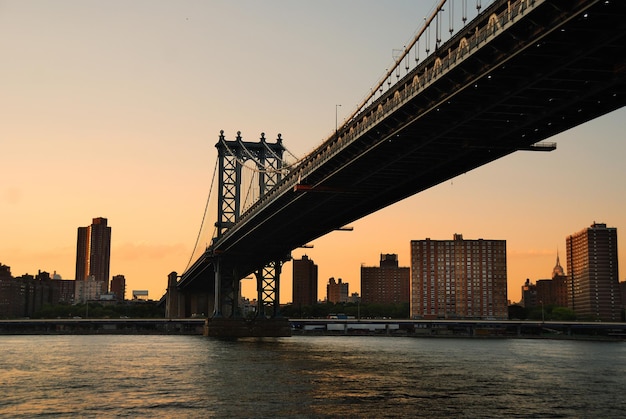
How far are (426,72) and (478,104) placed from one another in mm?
3213

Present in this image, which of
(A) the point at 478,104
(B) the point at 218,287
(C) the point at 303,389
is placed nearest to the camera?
(C) the point at 303,389

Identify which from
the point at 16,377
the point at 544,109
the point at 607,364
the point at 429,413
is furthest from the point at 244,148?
the point at 429,413

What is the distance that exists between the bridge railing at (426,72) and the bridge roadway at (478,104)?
6cm

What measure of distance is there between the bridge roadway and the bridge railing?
0.06 meters

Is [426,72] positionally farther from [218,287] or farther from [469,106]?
[218,287]

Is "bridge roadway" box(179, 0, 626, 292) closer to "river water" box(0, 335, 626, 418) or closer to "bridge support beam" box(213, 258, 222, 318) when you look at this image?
"river water" box(0, 335, 626, 418)

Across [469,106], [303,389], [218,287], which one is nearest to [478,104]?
[469,106]

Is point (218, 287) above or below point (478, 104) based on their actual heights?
below

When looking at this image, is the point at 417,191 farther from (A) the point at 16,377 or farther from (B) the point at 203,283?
(B) the point at 203,283

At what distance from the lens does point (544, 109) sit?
141 feet

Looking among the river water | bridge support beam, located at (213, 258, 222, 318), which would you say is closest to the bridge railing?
the river water

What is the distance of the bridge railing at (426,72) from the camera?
34.0 m

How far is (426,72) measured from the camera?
138ft

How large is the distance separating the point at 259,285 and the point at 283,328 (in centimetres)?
775
